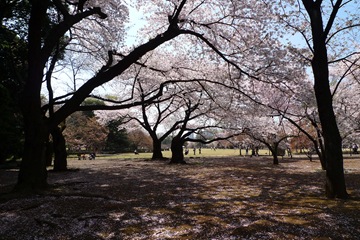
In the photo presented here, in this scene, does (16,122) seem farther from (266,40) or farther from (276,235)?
(276,235)

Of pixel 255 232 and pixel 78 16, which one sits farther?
pixel 78 16

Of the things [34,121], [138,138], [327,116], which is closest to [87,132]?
[138,138]

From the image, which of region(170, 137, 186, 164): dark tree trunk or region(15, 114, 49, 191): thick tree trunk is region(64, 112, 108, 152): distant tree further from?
region(15, 114, 49, 191): thick tree trunk

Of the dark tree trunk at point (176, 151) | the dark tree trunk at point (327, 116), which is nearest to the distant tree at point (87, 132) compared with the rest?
the dark tree trunk at point (176, 151)

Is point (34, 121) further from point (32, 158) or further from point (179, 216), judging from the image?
point (179, 216)

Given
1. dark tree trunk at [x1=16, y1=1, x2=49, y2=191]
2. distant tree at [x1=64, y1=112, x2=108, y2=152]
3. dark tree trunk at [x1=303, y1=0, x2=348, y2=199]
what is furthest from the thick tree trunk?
distant tree at [x1=64, y1=112, x2=108, y2=152]

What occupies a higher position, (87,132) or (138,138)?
(87,132)

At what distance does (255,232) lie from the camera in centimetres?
404

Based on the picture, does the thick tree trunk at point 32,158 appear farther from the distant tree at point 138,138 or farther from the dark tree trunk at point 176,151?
the distant tree at point 138,138

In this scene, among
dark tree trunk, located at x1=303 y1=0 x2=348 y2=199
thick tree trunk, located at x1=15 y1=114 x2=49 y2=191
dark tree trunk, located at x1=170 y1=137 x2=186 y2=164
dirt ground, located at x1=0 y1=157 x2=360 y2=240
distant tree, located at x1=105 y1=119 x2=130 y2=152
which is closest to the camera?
dirt ground, located at x1=0 y1=157 x2=360 y2=240

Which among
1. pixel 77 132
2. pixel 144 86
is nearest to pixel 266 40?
pixel 144 86

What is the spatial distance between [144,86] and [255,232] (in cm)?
2108

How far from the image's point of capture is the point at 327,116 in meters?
6.52

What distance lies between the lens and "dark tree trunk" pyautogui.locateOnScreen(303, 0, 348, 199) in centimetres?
638
